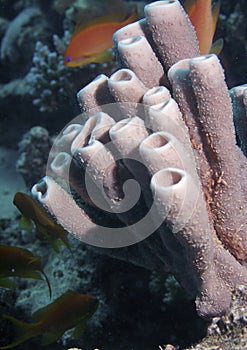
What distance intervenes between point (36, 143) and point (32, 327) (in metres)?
2.74

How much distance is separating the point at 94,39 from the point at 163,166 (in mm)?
2692

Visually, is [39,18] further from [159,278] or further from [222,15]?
[159,278]

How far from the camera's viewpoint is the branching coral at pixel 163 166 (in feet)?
4.64

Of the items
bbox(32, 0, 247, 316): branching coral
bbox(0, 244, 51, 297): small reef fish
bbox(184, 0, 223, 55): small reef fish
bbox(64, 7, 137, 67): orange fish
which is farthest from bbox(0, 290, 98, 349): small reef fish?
bbox(64, 7, 137, 67): orange fish

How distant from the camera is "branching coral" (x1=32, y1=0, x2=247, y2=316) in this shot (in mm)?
1414

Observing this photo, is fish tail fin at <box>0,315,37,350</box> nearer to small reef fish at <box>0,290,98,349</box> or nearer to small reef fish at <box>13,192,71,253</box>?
small reef fish at <box>0,290,98,349</box>

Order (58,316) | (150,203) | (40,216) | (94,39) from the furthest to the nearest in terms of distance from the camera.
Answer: (94,39) < (40,216) < (58,316) < (150,203)

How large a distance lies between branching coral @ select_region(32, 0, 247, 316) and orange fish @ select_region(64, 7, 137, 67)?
179 centimetres

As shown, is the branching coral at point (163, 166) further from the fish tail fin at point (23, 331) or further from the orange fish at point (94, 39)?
the orange fish at point (94, 39)

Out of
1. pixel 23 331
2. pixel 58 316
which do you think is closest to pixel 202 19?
pixel 58 316

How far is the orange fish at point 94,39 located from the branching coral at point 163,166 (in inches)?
70.6

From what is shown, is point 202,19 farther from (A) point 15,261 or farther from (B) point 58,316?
(B) point 58,316

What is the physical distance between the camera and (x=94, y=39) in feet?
11.9

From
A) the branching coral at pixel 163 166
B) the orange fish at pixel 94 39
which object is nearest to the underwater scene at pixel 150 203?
the branching coral at pixel 163 166
